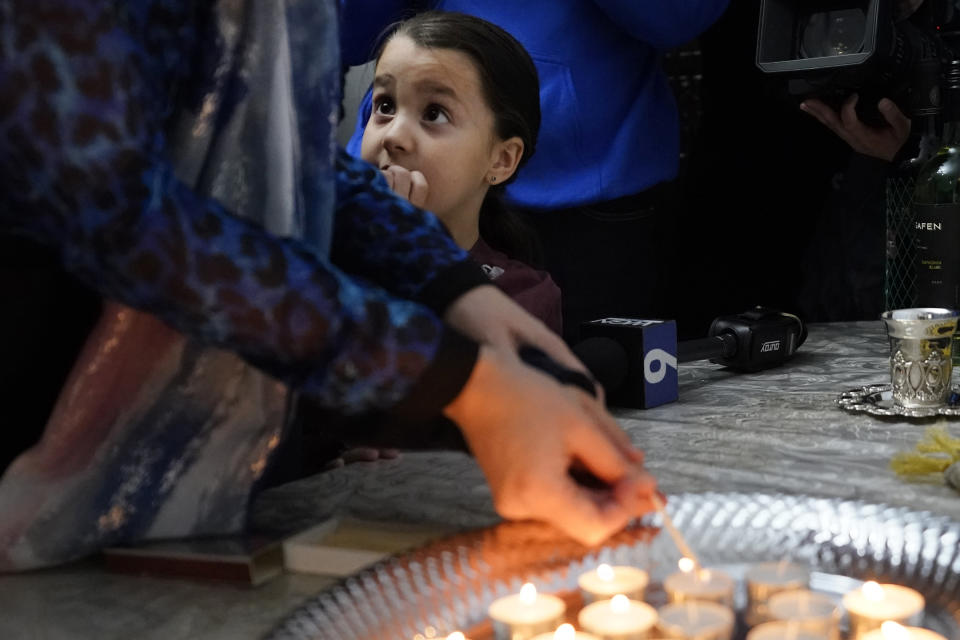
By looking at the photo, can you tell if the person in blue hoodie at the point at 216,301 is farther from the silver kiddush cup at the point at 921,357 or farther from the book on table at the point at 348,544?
the silver kiddush cup at the point at 921,357

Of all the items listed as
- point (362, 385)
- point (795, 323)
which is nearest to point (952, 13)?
point (795, 323)

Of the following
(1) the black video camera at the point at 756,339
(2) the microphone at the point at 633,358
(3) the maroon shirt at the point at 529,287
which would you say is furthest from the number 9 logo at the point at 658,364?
(3) the maroon shirt at the point at 529,287

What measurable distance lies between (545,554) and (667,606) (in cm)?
8

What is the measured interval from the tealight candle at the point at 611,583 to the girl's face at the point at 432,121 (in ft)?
2.67

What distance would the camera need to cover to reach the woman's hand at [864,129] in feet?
5.13

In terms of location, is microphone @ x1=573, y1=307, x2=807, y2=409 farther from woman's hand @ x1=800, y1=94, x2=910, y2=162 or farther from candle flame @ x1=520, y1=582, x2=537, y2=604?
woman's hand @ x1=800, y1=94, x2=910, y2=162

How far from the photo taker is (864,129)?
1.60 meters

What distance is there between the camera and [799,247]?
7.03 ft

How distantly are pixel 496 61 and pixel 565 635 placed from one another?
100 centimetres

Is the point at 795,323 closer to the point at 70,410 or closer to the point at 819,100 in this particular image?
the point at 819,100

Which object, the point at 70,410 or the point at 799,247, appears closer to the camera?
the point at 70,410

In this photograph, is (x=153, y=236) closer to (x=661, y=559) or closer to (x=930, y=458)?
(x=661, y=559)

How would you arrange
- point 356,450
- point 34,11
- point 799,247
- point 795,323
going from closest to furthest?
point 34,11, point 356,450, point 795,323, point 799,247

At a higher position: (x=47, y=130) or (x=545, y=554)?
(x=47, y=130)
